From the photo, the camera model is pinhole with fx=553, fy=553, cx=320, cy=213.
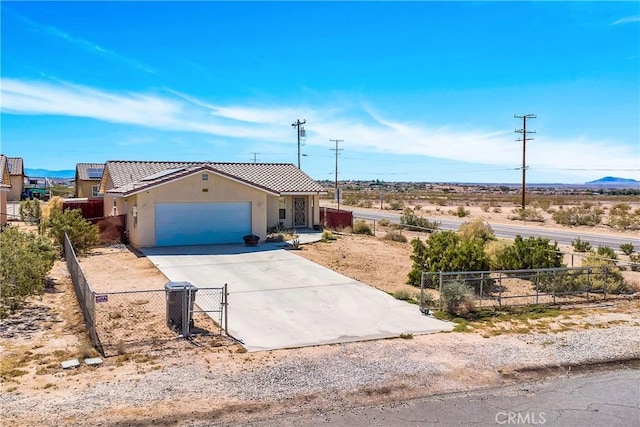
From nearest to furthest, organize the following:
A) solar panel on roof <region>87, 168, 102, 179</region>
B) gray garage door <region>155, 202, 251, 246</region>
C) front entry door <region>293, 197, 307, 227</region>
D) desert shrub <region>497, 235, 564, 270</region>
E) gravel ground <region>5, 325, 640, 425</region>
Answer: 1. gravel ground <region>5, 325, 640, 425</region>
2. desert shrub <region>497, 235, 564, 270</region>
3. gray garage door <region>155, 202, 251, 246</region>
4. front entry door <region>293, 197, 307, 227</region>
5. solar panel on roof <region>87, 168, 102, 179</region>

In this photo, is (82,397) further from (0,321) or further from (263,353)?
(0,321)

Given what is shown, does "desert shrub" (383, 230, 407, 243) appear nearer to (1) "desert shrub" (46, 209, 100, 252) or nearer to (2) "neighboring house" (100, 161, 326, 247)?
(2) "neighboring house" (100, 161, 326, 247)

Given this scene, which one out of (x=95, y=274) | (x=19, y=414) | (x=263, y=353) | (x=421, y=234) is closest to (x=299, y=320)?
(x=263, y=353)

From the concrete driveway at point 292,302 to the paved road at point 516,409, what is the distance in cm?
332

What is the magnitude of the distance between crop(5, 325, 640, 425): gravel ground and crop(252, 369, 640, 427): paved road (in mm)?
369

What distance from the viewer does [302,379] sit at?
30.3 feet

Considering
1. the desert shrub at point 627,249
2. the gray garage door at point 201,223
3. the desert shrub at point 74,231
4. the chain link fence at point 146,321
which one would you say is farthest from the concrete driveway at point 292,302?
the desert shrub at point 627,249

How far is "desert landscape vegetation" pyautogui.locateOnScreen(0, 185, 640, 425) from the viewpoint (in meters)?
8.03

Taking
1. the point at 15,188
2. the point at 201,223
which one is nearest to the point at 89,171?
the point at 15,188

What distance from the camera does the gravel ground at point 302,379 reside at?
781 centimetres

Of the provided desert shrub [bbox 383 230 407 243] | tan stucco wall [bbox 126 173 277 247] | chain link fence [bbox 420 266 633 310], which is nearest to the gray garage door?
tan stucco wall [bbox 126 173 277 247]

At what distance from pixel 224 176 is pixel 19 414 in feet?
62.2

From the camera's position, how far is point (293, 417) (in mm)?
7805

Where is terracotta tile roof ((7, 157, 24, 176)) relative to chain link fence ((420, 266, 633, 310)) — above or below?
above
